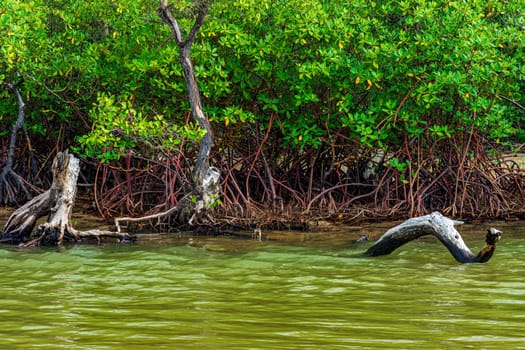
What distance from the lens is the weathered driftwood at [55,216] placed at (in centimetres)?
877

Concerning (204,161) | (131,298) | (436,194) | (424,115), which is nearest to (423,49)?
(424,115)

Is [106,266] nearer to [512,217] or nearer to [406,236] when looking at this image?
[406,236]

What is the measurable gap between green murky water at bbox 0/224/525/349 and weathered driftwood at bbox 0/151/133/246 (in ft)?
0.75

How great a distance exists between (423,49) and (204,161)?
2.67m

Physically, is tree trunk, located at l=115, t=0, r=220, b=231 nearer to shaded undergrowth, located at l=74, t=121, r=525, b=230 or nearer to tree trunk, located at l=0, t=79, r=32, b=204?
shaded undergrowth, located at l=74, t=121, r=525, b=230

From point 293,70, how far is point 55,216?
344 cm

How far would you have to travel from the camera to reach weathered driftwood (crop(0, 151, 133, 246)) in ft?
28.8

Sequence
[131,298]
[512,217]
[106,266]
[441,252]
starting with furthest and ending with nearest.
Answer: [512,217], [441,252], [106,266], [131,298]

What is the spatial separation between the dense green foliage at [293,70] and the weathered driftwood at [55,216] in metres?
0.78

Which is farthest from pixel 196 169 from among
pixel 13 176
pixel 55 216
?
pixel 13 176

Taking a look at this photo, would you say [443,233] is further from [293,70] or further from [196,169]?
[293,70]

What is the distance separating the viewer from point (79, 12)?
1137 cm

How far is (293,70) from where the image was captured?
36.1ft

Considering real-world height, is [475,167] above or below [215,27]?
below
